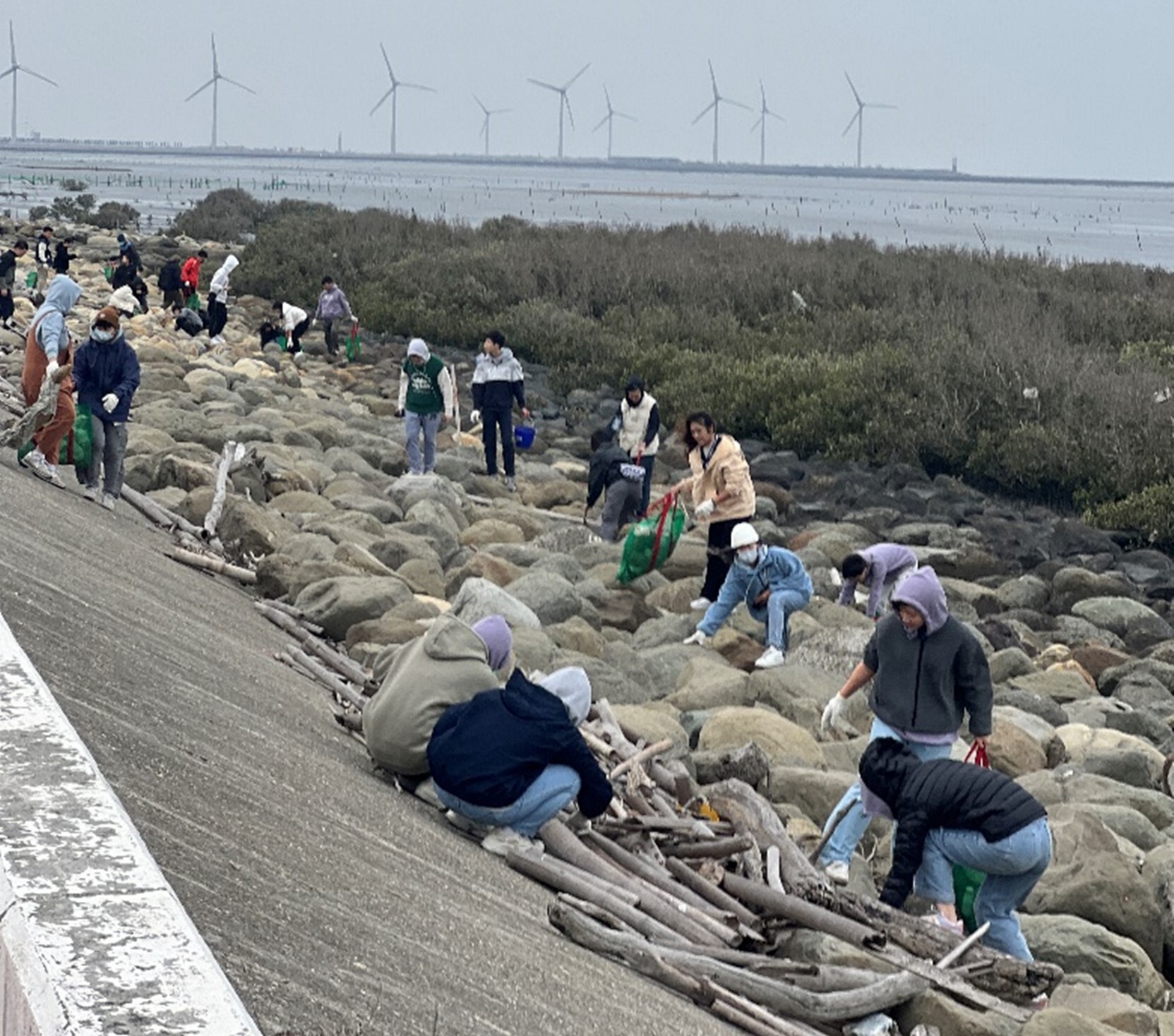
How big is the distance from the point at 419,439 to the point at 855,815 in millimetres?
11843

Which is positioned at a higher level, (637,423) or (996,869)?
(637,423)

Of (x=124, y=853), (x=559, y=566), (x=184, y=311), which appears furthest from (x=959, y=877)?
(x=184, y=311)

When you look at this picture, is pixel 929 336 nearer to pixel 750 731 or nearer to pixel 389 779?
pixel 750 731

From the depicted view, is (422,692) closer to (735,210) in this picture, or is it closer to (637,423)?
(637,423)

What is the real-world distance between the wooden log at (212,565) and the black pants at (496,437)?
699 centimetres

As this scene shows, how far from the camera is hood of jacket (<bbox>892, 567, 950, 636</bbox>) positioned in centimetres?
792

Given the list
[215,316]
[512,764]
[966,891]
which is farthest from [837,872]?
[215,316]

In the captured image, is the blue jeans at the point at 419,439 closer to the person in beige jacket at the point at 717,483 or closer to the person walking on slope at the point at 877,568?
the person in beige jacket at the point at 717,483

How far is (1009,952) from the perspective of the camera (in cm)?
773

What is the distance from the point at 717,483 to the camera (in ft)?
46.8

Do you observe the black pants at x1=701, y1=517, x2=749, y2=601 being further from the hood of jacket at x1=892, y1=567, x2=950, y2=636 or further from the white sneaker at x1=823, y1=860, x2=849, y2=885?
the hood of jacket at x1=892, y1=567, x2=950, y2=636

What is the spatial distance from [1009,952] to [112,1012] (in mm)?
5072

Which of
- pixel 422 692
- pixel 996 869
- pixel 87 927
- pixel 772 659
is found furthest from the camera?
pixel 772 659

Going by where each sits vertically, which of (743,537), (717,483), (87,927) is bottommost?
(743,537)
